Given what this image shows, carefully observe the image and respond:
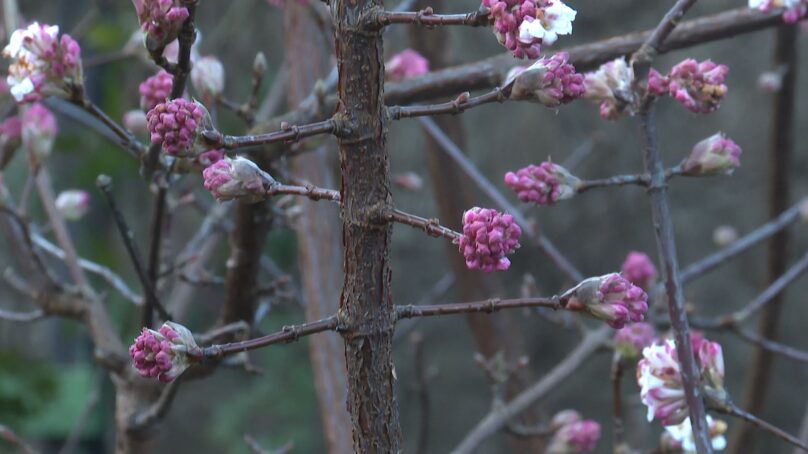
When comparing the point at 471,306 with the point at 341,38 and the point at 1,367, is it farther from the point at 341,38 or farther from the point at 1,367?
the point at 1,367

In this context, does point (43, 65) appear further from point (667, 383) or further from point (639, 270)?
point (639, 270)

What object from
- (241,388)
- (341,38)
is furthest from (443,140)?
(241,388)

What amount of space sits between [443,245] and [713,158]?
1839mm

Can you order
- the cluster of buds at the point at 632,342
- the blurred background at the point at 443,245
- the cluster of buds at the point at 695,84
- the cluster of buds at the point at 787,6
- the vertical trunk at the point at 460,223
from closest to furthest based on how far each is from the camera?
1. the cluster of buds at the point at 695,84
2. the cluster of buds at the point at 787,6
3. the cluster of buds at the point at 632,342
4. the vertical trunk at the point at 460,223
5. the blurred background at the point at 443,245

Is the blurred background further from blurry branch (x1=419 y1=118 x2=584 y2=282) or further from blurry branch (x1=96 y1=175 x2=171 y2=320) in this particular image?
blurry branch (x1=96 y1=175 x2=171 y2=320)

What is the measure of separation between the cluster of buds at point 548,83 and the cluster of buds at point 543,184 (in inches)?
4.8

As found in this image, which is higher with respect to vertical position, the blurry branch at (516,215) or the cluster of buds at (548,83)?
the blurry branch at (516,215)

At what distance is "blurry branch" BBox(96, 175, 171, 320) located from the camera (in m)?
0.79

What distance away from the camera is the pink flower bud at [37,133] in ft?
3.42

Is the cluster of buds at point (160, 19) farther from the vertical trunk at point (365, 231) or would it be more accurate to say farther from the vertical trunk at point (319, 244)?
the vertical trunk at point (319, 244)

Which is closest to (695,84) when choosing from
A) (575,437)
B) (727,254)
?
(575,437)

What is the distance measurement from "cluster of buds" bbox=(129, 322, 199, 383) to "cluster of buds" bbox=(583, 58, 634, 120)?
13.7 inches

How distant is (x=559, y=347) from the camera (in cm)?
290

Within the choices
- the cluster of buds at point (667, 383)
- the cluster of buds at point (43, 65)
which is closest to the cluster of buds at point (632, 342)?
the cluster of buds at point (667, 383)
